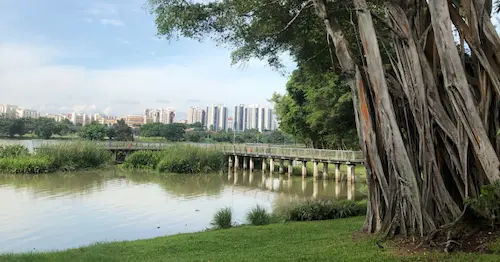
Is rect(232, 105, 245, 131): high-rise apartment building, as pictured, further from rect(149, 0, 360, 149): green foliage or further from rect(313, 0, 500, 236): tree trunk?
rect(313, 0, 500, 236): tree trunk

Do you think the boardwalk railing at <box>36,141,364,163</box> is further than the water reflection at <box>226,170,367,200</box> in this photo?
Yes

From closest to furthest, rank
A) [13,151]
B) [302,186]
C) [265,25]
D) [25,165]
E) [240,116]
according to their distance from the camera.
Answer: [265,25] < [302,186] < [25,165] < [13,151] < [240,116]

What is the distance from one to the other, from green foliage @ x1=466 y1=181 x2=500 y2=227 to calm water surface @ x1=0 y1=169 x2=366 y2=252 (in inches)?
297

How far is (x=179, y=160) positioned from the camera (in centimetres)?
2856

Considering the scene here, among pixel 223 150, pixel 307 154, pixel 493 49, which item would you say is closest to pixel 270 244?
pixel 493 49

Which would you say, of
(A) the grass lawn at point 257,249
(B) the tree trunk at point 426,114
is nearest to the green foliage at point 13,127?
(A) the grass lawn at point 257,249

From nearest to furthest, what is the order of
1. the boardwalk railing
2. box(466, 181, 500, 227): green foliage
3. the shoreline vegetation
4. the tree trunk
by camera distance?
1. box(466, 181, 500, 227): green foliage
2. the tree trunk
3. the shoreline vegetation
4. the boardwalk railing

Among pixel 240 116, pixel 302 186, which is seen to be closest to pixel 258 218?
pixel 302 186

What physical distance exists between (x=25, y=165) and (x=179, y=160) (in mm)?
9538

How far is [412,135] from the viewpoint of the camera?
20.7 ft

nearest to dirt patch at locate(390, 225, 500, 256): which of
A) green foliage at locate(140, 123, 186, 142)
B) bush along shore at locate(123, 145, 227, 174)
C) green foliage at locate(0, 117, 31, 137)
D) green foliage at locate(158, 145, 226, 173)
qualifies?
bush along shore at locate(123, 145, 227, 174)

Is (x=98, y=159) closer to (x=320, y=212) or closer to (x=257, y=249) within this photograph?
(x=320, y=212)

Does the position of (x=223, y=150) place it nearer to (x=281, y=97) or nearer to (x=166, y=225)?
(x=281, y=97)

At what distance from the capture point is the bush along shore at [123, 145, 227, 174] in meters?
28.3
